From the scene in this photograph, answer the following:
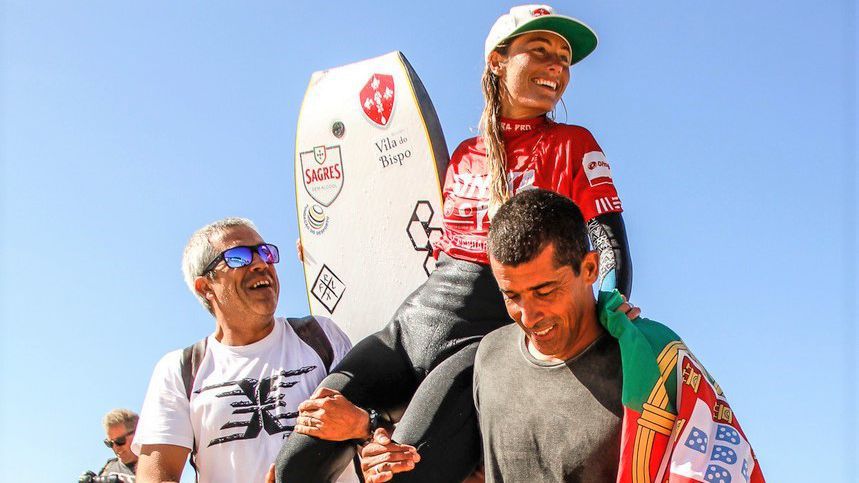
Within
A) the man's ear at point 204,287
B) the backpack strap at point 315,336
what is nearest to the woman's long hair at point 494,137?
the backpack strap at point 315,336

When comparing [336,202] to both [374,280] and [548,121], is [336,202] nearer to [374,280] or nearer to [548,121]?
[374,280]

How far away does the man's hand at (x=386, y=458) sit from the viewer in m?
3.22

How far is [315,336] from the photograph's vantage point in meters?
4.45

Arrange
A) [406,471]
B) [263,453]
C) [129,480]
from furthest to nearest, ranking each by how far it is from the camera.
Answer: [129,480], [263,453], [406,471]

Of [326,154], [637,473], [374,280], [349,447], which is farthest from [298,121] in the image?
[637,473]

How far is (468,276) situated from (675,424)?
1019mm

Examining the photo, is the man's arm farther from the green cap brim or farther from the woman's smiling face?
the green cap brim

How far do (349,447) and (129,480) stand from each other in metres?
4.49

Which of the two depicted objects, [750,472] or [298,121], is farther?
[298,121]

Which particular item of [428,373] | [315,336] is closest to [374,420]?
[428,373]

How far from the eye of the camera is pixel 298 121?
18.2ft

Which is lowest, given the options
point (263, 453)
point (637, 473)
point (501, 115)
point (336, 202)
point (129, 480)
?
point (129, 480)

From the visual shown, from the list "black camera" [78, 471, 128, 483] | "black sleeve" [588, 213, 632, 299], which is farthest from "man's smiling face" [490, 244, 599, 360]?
"black camera" [78, 471, 128, 483]

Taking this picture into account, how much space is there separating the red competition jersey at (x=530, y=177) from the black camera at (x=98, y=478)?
4.62 meters
